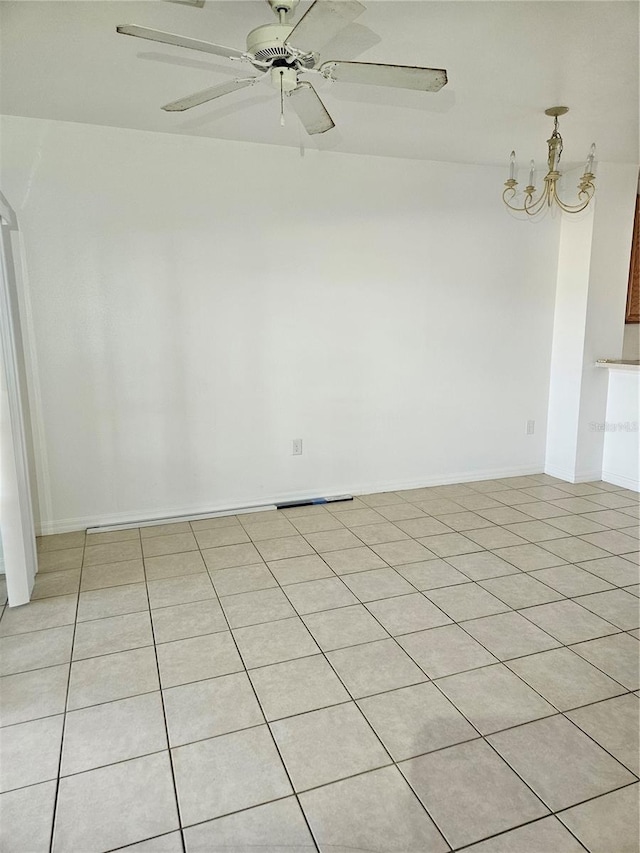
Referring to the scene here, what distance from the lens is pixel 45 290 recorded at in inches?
126

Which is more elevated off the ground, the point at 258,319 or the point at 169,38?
the point at 169,38

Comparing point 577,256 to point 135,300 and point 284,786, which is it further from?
point 284,786

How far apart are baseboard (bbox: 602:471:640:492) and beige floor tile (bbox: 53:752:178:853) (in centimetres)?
391

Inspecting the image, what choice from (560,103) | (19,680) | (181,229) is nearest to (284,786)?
(19,680)

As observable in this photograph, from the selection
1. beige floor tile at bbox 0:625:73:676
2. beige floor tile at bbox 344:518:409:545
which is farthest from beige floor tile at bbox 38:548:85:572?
beige floor tile at bbox 344:518:409:545

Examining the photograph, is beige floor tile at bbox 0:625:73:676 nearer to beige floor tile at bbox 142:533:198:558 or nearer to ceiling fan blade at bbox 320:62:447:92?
beige floor tile at bbox 142:533:198:558

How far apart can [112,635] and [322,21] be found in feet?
7.63

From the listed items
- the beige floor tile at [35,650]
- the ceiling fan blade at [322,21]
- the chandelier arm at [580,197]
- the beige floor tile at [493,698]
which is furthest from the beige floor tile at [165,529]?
the chandelier arm at [580,197]

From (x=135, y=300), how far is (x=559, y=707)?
3.04 meters

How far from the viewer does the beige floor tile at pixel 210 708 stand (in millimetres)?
1768

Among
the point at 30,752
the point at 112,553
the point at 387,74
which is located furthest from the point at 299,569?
the point at 387,74

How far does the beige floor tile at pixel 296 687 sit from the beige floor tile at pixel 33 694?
2.24 ft

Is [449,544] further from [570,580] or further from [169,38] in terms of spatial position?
[169,38]

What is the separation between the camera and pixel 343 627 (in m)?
2.36
